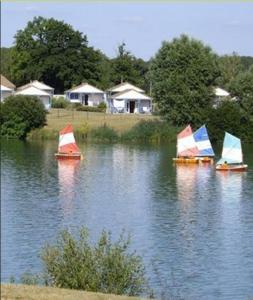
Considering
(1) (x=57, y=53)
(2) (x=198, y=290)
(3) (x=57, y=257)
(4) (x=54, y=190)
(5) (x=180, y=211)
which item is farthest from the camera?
(1) (x=57, y=53)

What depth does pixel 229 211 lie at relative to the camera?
30.2m

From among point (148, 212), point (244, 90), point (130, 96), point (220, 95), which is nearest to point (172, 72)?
point (244, 90)

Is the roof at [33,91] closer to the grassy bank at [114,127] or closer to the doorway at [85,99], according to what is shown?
the grassy bank at [114,127]

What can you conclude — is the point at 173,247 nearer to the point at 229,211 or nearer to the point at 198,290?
the point at 198,290

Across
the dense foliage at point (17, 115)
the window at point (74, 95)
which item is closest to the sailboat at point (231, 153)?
the dense foliage at point (17, 115)

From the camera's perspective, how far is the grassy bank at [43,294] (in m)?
11.5

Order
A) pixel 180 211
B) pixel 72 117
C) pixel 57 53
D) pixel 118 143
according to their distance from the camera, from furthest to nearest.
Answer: pixel 57 53
pixel 72 117
pixel 118 143
pixel 180 211

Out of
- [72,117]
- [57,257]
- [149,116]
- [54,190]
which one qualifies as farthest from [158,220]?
[149,116]

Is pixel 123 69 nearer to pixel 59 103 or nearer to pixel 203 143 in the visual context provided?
pixel 59 103

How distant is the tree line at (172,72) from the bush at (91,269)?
46408mm

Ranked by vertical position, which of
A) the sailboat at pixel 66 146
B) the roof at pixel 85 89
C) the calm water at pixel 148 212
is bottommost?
the calm water at pixel 148 212

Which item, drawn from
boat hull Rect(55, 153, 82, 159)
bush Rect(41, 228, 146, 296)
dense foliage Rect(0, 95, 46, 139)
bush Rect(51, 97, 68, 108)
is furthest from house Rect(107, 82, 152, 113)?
bush Rect(41, 228, 146, 296)

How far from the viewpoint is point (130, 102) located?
2881 inches

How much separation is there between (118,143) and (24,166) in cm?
2297
